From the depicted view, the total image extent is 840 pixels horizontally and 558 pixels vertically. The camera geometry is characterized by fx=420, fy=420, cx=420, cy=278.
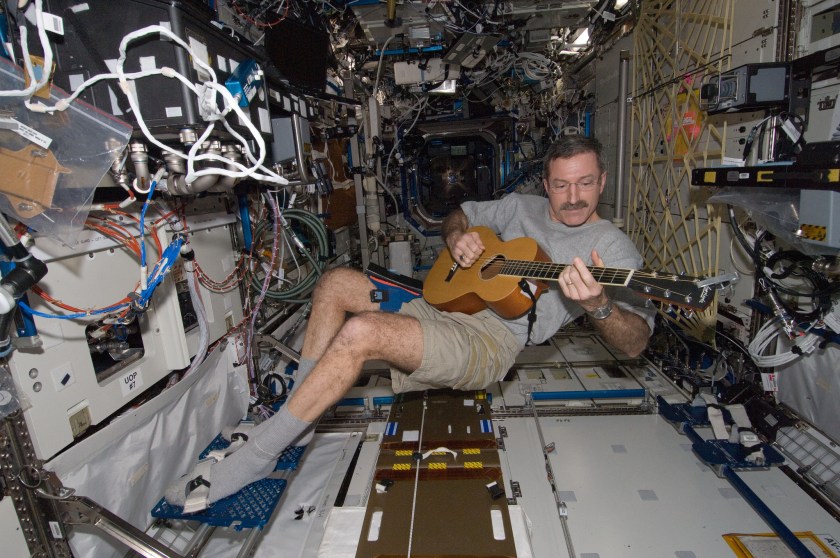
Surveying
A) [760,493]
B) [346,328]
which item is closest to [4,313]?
[346,328]

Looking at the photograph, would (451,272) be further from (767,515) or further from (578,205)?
(767,515)

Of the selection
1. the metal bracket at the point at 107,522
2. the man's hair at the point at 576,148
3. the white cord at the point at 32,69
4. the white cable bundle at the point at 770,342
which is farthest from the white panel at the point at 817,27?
the metal bracket at the point at 107,522

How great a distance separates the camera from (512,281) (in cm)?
226

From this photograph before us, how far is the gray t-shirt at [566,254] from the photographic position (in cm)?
235

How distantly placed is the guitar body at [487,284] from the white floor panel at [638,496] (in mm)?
1027

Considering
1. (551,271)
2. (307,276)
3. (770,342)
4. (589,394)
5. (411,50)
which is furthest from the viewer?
(411,50)

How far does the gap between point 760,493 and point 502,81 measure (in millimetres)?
7001

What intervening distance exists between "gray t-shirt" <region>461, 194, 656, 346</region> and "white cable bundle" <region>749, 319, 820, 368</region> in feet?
3.00

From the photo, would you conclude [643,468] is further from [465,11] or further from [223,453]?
[465,11]

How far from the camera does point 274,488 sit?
6.79ft

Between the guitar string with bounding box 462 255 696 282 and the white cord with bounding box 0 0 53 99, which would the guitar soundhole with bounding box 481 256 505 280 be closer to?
the guitar string with bounding box 462 255 696 282

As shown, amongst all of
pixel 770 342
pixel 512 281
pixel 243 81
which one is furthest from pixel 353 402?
pixel 770 342

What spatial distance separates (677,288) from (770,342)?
1.75m

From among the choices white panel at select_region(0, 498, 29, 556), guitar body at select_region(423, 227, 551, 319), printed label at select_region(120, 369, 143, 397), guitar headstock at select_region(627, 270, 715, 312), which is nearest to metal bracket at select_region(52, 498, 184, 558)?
white panel at select_region(0, 498, 29, 556)
